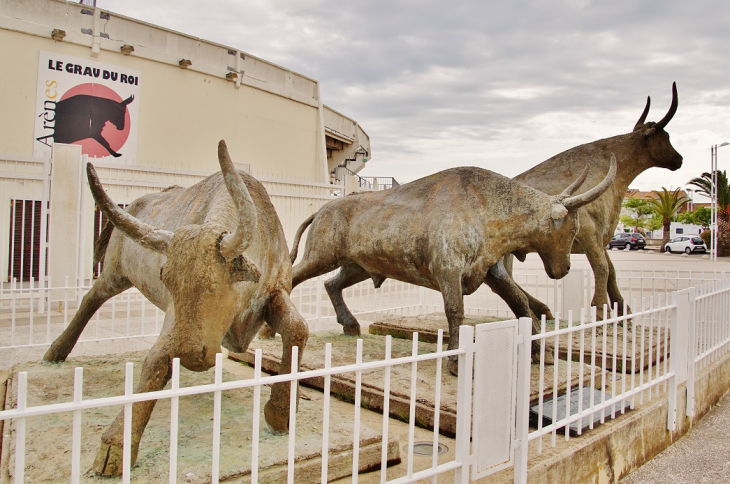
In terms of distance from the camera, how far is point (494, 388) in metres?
3.13

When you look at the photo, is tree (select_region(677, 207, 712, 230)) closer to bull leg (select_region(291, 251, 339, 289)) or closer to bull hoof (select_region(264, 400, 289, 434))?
bull leg (select_region(291, 251, 339, 289))

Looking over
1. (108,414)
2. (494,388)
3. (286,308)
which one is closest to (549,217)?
(494,388)

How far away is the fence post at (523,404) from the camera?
3.21 m

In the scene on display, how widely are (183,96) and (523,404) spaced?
15.4m

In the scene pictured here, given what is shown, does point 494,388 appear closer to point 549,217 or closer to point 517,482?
point 517,482

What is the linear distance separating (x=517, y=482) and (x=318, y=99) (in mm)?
19266

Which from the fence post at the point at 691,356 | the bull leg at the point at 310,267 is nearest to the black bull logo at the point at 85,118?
the bull leg at the point at 310,267

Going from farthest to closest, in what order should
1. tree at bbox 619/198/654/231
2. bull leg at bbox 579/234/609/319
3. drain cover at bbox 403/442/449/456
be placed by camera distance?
1. tree at bbox 619/198/654/231
2. bull leg at bbox 579/234/609/319
3. drain cover at bbox 403/442/449/456

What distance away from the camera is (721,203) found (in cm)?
3606

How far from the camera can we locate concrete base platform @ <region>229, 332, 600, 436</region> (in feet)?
13.9

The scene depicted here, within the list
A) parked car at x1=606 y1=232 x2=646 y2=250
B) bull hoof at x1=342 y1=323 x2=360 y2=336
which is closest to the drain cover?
bull hoof at x1=342 y1=323 x2=360 y2=336

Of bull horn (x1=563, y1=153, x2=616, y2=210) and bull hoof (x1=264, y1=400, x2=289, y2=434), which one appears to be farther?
bull horn (x1=563, y1=153, x2=616, y2=210)

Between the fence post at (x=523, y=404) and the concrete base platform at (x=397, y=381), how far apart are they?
86 centimetres

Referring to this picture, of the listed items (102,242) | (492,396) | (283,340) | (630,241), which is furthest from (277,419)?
(630,241)
